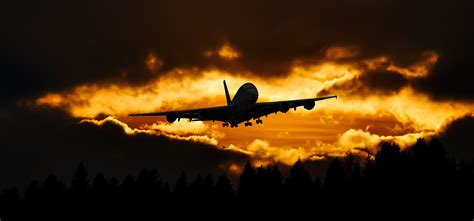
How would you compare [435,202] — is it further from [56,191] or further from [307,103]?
[56,191]

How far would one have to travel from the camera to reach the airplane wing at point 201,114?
453ft

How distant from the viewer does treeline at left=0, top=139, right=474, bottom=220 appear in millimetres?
144500

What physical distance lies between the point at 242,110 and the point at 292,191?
32.5 m

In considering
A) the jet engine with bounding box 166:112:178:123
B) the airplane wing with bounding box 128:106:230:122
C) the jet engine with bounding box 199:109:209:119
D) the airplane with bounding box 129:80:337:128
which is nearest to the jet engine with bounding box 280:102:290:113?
the airplane with bounding box 129:80:337:128

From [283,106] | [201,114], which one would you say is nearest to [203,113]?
[201,114]

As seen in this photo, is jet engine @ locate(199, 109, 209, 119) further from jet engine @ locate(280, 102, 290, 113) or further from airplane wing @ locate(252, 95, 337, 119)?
jet engine @ locate(280, 102, 290, 113)

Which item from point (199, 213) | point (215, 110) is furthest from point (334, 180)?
point (215, 110)

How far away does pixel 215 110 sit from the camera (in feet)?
453

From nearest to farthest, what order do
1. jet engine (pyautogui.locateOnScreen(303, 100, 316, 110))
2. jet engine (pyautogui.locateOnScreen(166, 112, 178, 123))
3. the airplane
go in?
the airplane < jet engine (pyautogui.locateOnScreen(303, 100, 316, 110)) < jet engine (pyautogui.locateOnScreen(166, 112, 178, 123))

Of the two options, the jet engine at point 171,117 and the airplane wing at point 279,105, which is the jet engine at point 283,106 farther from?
the jet engine at point 171,117

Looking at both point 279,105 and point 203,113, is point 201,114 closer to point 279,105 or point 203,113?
point 203,113

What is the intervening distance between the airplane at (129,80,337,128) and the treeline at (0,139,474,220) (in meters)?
20.7

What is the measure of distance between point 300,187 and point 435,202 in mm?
32298

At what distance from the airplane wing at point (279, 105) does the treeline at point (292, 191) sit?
20266 mm
